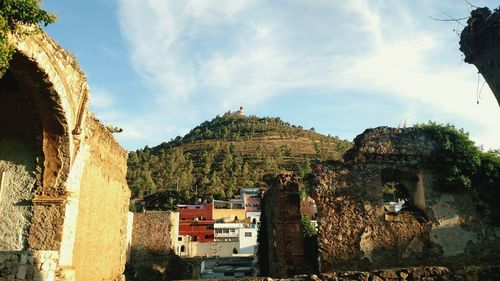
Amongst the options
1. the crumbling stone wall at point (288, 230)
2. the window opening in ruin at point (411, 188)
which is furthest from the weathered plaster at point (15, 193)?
the window opening in ruin at point (411, 188)

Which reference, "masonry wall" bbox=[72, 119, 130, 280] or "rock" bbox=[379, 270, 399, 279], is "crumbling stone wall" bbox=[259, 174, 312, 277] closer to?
"masonry wall" bbox=[72, 119, 130, 280]

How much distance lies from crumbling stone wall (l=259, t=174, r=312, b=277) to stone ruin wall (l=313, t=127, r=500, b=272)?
160cm

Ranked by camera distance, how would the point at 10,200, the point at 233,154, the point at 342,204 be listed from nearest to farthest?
the point at 10,200 → the point at 342,204 → the point at 233,154

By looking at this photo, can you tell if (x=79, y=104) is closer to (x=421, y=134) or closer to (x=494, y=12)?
(x=494, y=12)

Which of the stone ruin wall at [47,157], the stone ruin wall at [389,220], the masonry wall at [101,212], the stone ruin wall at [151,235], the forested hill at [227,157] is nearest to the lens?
the stone ruin wall at [47,157]

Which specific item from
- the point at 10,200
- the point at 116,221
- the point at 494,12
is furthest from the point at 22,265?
the point at 494,12

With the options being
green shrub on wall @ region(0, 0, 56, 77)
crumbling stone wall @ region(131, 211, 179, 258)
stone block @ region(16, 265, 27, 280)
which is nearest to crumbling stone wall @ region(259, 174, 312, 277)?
stone block @ region(16, 265, 27, 280)

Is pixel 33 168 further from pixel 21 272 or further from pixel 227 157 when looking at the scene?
pixel 227 157

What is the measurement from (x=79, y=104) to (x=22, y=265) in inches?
137

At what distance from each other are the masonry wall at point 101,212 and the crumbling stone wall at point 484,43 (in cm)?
709

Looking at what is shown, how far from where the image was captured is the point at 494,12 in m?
6.79

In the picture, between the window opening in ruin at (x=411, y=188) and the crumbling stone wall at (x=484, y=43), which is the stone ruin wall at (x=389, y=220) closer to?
the window opening in ruin at (x=411, y=188)

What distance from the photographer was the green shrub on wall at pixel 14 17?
247 inches

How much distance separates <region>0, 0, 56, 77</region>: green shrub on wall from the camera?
20.6 feet
